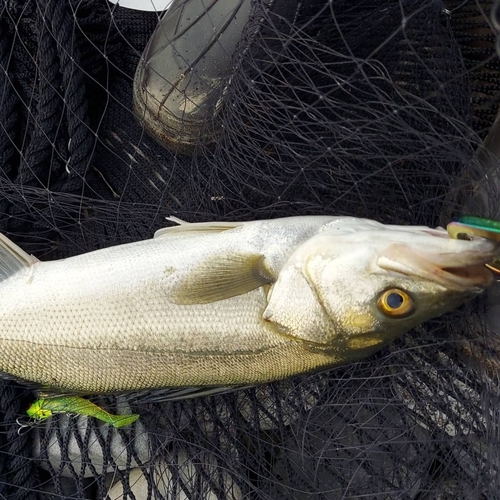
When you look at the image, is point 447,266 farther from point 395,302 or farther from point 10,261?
point 10,261

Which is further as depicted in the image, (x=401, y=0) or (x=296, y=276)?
(x=401, y=0)

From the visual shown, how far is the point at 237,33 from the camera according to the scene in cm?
271

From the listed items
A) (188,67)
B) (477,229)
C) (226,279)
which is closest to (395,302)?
(477,229)

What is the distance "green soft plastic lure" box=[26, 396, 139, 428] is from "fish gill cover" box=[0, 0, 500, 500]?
105 mm

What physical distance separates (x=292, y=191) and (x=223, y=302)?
0.67m

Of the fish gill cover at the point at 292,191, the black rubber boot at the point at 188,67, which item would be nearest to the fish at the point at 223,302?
the fish gill cover at the point at 292,191

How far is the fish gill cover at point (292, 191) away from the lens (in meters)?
2.37

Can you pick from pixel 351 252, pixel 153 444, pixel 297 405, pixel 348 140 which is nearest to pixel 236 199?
pixel 348 140

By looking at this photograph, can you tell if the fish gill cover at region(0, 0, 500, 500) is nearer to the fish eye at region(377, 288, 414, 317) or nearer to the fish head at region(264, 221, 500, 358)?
the fish head at region(264, 221, 500, 358)

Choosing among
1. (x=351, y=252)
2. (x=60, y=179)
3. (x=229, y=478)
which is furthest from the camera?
(x=60, y=179)

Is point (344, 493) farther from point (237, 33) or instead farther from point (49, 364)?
point (237, 33)

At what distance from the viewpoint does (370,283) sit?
1988 millimetres

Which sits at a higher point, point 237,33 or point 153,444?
point 237,33

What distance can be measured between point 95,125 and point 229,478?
199 cm
